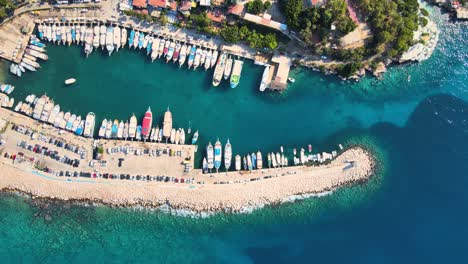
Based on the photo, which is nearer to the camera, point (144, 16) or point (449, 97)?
point (144, 16)

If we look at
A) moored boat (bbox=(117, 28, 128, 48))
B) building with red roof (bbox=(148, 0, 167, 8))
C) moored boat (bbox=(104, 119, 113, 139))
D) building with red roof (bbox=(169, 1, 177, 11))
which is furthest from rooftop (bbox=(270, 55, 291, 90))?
moored boat (bbox=(104, 119, 113, 139))

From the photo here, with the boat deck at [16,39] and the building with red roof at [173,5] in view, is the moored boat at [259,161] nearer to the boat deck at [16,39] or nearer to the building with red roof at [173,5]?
the building with red roof at [173,5]

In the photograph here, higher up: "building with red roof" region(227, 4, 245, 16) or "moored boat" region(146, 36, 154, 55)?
"building with red roof" region(227, 4, 245, 16)

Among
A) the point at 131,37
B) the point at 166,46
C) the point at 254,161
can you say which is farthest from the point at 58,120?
the point at 254,161

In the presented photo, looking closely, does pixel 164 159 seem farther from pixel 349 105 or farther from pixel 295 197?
pixel 349 105

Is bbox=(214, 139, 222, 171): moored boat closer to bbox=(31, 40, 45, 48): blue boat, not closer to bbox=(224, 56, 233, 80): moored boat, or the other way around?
bbox=(224, 56, 233, 80): moored boat

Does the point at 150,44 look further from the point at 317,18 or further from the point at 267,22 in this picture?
the point at 317,18

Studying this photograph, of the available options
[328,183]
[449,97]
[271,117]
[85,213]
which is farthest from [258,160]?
[449,97]
